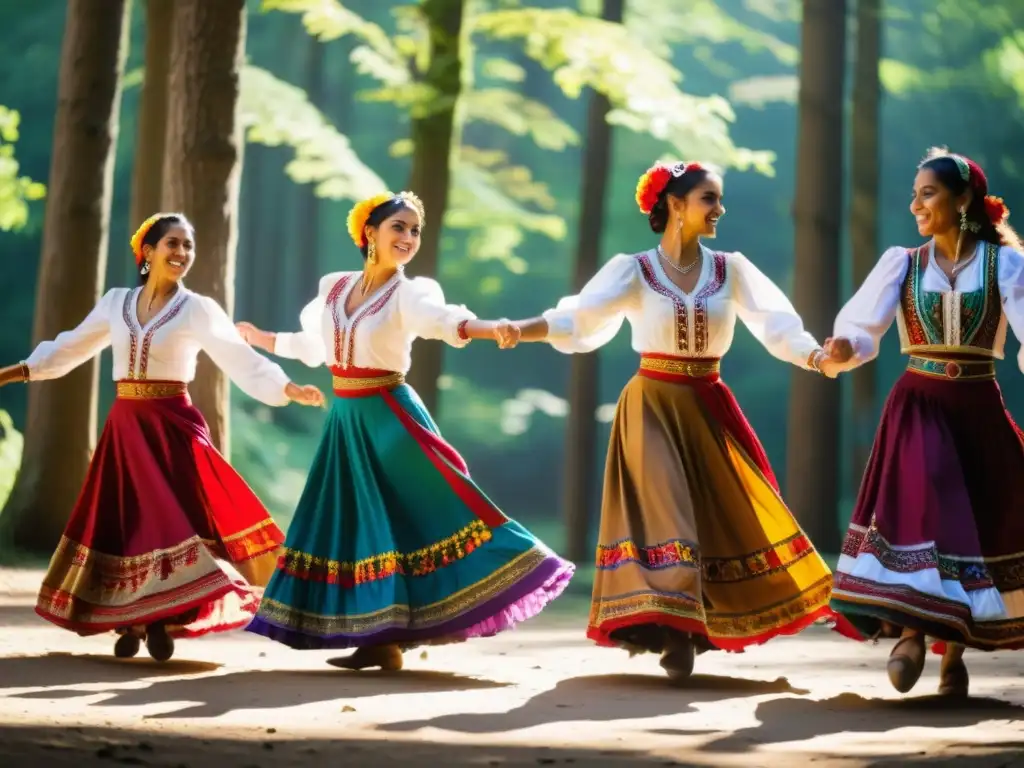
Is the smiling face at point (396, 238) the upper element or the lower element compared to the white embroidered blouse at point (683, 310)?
upper

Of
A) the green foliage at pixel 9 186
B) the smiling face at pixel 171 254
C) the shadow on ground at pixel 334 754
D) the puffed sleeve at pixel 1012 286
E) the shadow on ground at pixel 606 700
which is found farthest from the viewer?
the green foliage at pixel 9 186

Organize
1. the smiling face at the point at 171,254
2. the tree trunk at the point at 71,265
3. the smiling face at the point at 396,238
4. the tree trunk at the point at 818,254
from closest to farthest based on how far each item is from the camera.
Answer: the smiling face at the point at 396,238 < the smiling face at the point at 171,254 < the tree trunk at the point at 71,265 < the tree trunk at the point at 818,254

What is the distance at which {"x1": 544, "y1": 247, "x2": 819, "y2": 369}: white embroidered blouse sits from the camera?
21.4 feet

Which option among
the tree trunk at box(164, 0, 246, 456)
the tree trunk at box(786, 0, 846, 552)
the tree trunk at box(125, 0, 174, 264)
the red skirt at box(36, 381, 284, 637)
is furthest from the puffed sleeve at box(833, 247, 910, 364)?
the tree trunk at box(125, 0, 174, 264)

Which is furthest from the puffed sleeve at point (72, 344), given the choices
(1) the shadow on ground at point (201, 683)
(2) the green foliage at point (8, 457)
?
(2) the green foliage at point (8, 457)

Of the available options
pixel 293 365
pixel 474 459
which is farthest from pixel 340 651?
pixel 474 459

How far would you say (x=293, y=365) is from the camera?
1024 inches

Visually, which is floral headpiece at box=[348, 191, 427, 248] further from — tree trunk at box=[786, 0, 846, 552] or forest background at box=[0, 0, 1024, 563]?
tree trunk at box=[786, 0, 846, 552]

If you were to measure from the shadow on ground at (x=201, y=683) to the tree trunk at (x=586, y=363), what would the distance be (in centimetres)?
802

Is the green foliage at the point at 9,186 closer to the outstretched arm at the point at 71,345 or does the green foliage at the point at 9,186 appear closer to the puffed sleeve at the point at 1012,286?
the outstretched arm at the point at 71,345

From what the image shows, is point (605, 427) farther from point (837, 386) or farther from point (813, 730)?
point (813, 730)

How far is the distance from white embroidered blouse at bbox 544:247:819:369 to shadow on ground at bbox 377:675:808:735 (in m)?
1.33

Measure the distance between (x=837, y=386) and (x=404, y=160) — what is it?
16272 mm

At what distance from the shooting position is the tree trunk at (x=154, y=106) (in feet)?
40.0
